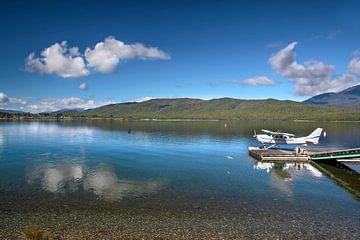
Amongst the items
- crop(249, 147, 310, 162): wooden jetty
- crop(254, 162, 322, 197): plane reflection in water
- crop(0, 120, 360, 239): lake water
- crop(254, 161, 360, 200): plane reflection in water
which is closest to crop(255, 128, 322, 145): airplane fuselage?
crop(249, 147, 310, 162): wooden jetty

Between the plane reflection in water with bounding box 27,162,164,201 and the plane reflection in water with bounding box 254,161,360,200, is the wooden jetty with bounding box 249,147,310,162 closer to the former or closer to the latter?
the plane reflection in water with bounding box 254,161,360,200

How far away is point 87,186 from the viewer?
97.9 ft

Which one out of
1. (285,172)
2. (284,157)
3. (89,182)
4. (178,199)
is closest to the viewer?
(178,199)

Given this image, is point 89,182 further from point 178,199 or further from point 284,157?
point 284,157

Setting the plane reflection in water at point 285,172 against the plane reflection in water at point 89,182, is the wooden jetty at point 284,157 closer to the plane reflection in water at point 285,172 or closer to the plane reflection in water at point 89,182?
the plane reflection in water at point 285,172

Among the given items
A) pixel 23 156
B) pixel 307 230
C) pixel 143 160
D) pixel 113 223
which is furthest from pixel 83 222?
pixel 23 156

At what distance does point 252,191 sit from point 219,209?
274 inches

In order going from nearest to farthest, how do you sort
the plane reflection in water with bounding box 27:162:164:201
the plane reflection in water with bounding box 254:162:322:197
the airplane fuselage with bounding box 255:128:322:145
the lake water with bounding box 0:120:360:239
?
the lake water with bounding box 0:120:360:239 → the plane reflection in water with bounding box 27:162:164:201 → the plane reflection in water with bounding box 254:162:322:197 → the airplane fuselage with bounding box 255:128:322:145

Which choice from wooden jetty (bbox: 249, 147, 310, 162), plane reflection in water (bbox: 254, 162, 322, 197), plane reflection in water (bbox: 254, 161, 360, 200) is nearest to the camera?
plane reflection in water (bbox: 254, 162, 322, 197)

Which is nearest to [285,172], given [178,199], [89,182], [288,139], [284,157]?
[284,157]

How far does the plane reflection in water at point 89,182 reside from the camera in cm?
2809

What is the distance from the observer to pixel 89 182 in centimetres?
3148

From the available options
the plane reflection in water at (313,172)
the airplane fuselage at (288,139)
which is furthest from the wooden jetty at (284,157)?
the airplane fuselage at (288,139)

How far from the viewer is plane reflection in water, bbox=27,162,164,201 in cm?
2809
